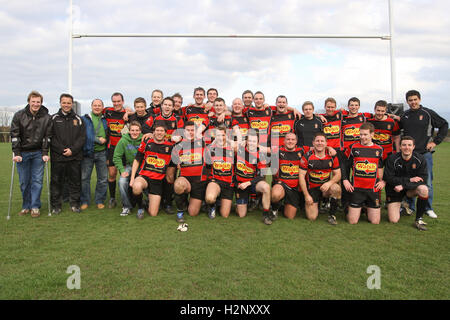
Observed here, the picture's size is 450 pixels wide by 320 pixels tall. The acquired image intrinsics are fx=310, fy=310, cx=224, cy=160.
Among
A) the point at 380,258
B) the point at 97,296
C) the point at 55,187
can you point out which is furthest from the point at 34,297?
the point at 380,258

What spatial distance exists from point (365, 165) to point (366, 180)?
227 mm

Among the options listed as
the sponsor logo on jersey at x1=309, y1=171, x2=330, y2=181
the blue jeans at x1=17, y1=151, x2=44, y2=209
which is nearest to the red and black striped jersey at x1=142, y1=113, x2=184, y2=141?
the blue jeans at x1=17, y1=151, x2=44, y2=209

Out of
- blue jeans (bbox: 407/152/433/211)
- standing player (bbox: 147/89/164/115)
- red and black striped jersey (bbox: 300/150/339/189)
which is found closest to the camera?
red and black striped jersey (bbox: 300/150/339/189)

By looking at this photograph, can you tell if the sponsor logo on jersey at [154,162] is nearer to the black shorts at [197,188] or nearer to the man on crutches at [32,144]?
the black shorts at [197,188]

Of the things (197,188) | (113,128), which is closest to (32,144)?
(113,128)

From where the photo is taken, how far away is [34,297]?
245cm

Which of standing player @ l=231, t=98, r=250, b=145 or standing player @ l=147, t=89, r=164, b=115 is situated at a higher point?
standing player @ l=147, t=89, r=164, b=115

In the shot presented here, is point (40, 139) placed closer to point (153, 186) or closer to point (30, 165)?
point (30, 165)

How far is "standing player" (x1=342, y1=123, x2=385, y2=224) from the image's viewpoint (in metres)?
4.58

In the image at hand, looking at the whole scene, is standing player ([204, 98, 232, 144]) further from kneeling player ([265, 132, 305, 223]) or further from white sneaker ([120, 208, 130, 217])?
white sneaker ([120, 208, 130, 217])

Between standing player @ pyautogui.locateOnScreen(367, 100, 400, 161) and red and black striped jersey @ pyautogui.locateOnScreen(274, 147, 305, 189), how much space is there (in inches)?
60.3

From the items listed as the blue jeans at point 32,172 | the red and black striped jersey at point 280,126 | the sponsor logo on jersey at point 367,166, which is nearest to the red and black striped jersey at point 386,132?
the sponsor logo on jersey at point 367,166

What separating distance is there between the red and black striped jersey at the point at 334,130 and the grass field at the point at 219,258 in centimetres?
131

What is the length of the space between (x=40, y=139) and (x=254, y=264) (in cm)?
380
